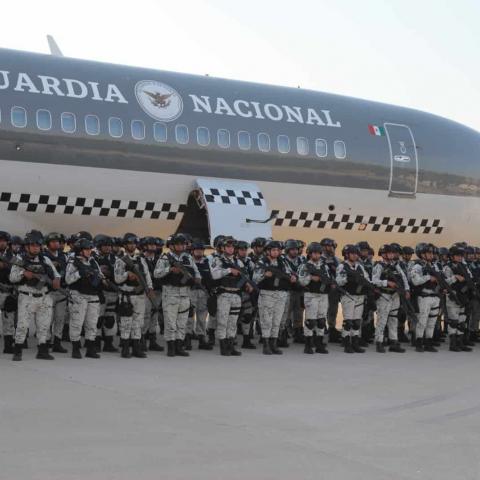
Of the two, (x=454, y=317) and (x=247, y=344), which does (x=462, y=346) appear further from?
(x=247, y=344)

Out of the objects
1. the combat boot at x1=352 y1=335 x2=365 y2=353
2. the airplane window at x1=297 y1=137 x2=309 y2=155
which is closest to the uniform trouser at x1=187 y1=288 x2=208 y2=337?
the combat boot at x1=352 y1=335 x2=365 y2=353

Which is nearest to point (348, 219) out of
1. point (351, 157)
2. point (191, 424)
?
point (351, 157)

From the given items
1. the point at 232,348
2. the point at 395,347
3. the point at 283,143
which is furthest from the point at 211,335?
the point at 283,143

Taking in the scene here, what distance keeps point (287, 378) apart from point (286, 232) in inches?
334

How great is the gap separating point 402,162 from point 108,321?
9388 millimetres

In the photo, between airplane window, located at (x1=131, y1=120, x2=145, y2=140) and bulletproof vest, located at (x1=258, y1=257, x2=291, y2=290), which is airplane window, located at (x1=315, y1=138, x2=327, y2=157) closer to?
airplane window, located at (x1=131, y1=120, x2=145, y2=140)

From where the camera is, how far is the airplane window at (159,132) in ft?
58.9

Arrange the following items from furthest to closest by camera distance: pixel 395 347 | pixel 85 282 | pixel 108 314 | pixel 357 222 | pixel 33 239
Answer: pixel 357 222, pixel 395 347, pixel 108 314, pixel 85 282, pixel 33 239

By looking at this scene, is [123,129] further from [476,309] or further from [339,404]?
[339,404]

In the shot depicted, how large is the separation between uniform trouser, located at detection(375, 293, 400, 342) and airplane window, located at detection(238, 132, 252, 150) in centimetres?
528

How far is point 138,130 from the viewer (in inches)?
699

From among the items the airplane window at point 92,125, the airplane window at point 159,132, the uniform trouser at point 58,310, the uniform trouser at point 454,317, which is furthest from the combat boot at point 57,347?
the uniform trouser at point 454,317

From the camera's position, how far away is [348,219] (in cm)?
2014

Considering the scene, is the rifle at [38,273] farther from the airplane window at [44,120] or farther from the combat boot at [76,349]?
the airplane window at [44,120]
